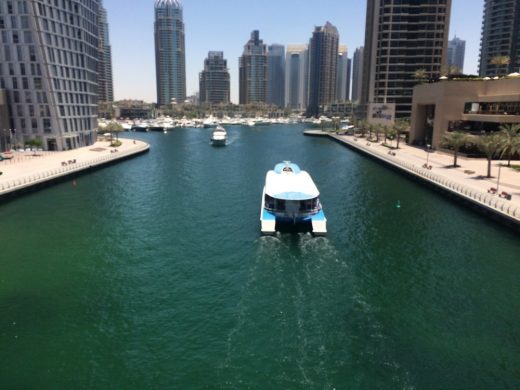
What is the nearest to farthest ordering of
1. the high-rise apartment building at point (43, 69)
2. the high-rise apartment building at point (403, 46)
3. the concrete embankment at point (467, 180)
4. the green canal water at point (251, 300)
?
the green canal water at point (251, 300)
the concrete embankment at point (467, 180)
the high-rise apartment building at point (43, 69)
the high-rise apartment building at point (403, 46)

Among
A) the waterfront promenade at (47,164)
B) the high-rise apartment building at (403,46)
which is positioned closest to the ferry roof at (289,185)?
the waterfront promenade at (47,164)

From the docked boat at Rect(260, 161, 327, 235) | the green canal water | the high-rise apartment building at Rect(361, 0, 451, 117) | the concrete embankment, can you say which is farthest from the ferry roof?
the high-rise apartment building at Rect(361, 0, 451, 117)

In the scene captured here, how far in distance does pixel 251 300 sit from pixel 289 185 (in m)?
20.3

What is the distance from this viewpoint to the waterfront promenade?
210 ft

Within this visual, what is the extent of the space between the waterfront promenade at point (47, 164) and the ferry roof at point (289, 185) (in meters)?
39.6

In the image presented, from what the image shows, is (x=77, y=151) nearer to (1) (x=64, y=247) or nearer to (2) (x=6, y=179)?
(2) (x=6, y=179)

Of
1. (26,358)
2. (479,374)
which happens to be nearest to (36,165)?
(26,358)

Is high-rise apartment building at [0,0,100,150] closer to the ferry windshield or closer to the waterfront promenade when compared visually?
the waterfront promenade

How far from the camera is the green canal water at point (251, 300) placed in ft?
71.7

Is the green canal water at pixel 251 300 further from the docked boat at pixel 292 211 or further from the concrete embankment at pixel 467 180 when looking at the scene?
the concrete embankment at pixel 467 180

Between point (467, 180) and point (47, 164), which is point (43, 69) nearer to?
point (47, 164)

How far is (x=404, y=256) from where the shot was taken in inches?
1501

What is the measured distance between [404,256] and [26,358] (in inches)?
1250

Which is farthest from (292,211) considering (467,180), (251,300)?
(467,180)
